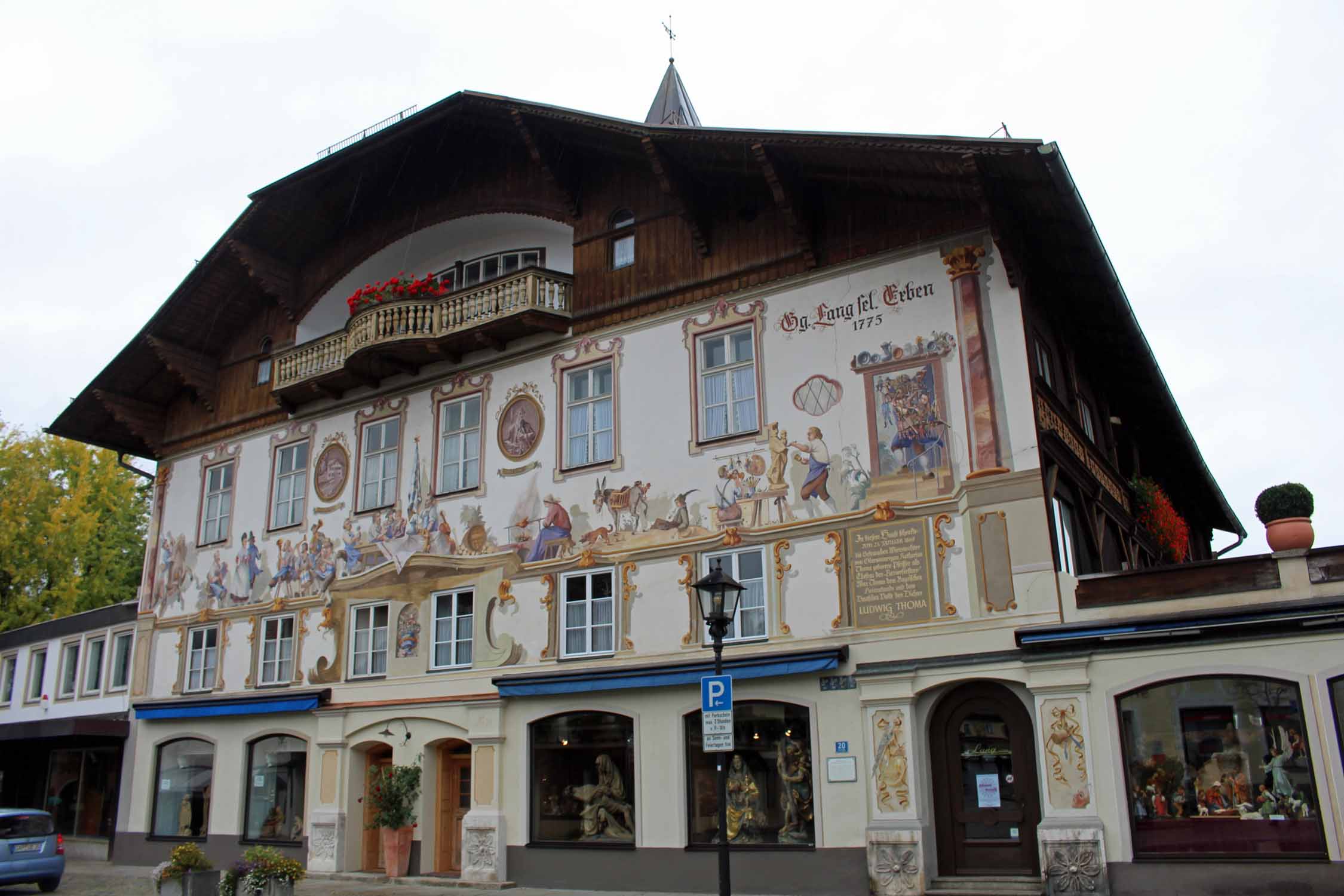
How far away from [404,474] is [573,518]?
14.7ft

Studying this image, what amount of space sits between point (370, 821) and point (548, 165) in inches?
486

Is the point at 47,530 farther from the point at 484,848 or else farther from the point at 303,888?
the point at 484,848

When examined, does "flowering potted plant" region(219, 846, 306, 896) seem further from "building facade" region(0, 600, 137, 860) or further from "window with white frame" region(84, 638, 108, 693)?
"window with white frame" region(84, 638, 108, 693)

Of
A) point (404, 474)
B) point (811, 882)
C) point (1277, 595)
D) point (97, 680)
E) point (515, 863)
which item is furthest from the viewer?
point (97, 680)

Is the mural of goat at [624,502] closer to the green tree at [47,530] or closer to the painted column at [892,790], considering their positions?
the painted column at [892,790]

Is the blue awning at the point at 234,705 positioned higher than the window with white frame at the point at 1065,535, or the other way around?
the window with white frame at the point at 1065,535

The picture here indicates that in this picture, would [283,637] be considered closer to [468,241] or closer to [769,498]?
[468,241]

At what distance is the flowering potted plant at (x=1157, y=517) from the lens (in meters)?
23.9

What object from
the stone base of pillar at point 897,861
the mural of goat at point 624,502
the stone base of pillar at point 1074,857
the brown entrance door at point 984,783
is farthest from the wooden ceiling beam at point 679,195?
the stone base of pillar at point 1074,857

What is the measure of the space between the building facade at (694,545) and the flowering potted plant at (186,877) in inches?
182

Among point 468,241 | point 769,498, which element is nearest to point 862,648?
point 769,498

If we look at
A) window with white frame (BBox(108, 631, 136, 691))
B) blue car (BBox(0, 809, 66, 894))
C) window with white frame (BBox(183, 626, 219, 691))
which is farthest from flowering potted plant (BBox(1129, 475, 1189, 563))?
window with white frame (BBox(108, 631, 136, 691))

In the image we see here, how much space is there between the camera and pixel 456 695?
67.7 ft

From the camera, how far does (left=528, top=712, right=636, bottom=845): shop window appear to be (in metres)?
18.6
